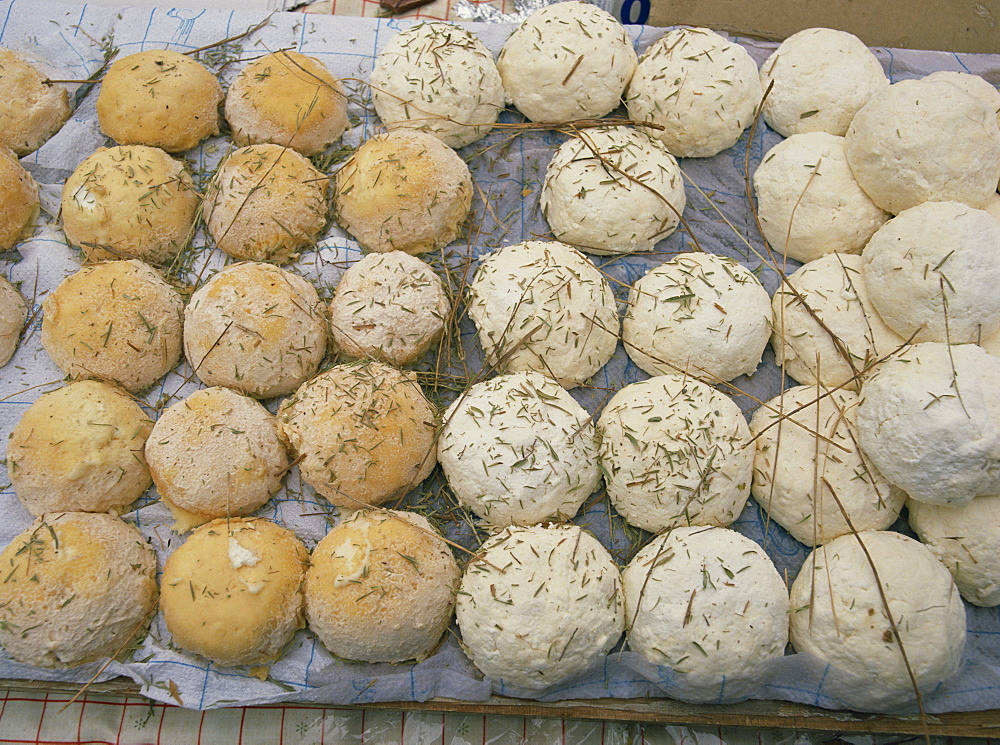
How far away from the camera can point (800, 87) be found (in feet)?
7.37

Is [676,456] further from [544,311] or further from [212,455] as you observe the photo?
[212,455]

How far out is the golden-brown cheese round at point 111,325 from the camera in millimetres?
1868

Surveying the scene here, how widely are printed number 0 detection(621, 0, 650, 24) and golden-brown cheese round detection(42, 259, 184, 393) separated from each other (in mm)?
1994

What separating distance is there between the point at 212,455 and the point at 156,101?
1.12m

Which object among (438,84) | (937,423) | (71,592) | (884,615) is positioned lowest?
(71,592)

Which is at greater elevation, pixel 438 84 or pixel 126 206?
pixel 438 84

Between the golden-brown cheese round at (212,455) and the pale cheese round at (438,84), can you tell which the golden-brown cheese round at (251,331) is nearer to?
the golden-brown cheese round at (212,455)

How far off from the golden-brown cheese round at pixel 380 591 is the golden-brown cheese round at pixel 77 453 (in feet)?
1.80

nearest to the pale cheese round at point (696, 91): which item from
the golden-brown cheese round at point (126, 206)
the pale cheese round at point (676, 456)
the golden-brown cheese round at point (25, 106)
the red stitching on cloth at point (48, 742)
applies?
the pale cheese round at point (676, 456)

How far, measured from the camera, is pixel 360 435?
5.78ft

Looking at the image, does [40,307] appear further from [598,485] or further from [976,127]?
[976,127]

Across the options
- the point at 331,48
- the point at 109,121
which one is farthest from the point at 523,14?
the point at 109,121

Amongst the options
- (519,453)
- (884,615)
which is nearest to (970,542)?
(884,615)

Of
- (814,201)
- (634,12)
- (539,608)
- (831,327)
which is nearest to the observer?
(539,608)
